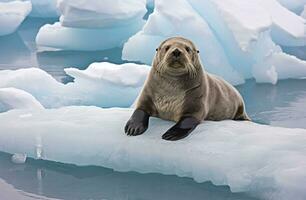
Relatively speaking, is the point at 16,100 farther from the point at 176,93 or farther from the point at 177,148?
the point at 177,148

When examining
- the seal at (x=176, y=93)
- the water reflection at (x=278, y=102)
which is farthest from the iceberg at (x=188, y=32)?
the seal at (x=176, y=93)

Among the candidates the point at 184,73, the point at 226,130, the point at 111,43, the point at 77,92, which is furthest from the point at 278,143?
the point at 111,43

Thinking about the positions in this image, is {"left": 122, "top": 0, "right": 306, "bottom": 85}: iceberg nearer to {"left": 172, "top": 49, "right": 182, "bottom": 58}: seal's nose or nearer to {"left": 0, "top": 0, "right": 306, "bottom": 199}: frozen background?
{"left": 0, "top": 0, "right": 306, "bottom": 199}: frozen background

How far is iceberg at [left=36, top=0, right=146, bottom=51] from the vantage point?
748 centimetres

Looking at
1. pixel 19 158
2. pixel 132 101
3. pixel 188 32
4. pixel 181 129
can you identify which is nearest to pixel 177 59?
pixel 181 129

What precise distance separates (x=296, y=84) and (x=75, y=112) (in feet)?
Result: 10.7

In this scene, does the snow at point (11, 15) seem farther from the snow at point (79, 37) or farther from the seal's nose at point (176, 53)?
the seal's nose at point (176, 53)

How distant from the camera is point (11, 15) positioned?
28.1 feet

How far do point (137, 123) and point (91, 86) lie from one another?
2167mm

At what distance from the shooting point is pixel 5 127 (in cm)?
358

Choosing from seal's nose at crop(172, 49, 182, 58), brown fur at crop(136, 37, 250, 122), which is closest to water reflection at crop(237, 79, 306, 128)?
brown fur at crop(136, 37, 250, 122)

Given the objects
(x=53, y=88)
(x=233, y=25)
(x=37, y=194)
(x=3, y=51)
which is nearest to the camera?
(x=37, y=194)

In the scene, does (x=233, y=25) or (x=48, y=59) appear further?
(x=48, y=59)

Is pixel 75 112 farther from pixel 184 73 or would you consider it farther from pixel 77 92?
pixel 77 92
